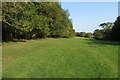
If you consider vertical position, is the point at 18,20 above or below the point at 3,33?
above

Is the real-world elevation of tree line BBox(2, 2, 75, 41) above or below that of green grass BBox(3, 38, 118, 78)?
above

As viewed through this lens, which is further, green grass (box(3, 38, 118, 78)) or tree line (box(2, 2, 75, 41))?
tree line (box(2, 2, 75, 41))

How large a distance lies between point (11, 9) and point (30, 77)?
34.2 feet

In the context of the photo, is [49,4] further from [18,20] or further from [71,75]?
[71,75]

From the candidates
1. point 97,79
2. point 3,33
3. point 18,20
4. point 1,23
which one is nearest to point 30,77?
point 97,79

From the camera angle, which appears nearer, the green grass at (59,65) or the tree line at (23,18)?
the green grass at (59,65)

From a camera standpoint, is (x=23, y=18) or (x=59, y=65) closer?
(x=59, y=65)

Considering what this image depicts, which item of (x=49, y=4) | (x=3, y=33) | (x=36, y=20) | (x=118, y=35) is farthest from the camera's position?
(x=118, y=35)

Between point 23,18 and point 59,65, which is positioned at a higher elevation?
point 23,18

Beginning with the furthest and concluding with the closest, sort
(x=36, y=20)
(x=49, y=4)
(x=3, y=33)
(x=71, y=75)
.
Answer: (x=49, y=4) < (x=36, y=20) < (x=3, y=33) < (x=71, y=75)

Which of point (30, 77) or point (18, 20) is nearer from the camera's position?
point (30, 77)

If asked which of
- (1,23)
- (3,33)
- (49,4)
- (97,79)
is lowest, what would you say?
(97,79)

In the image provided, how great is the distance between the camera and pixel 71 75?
11.7 feet

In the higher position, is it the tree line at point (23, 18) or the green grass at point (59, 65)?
the tree line at point (23, 18)
